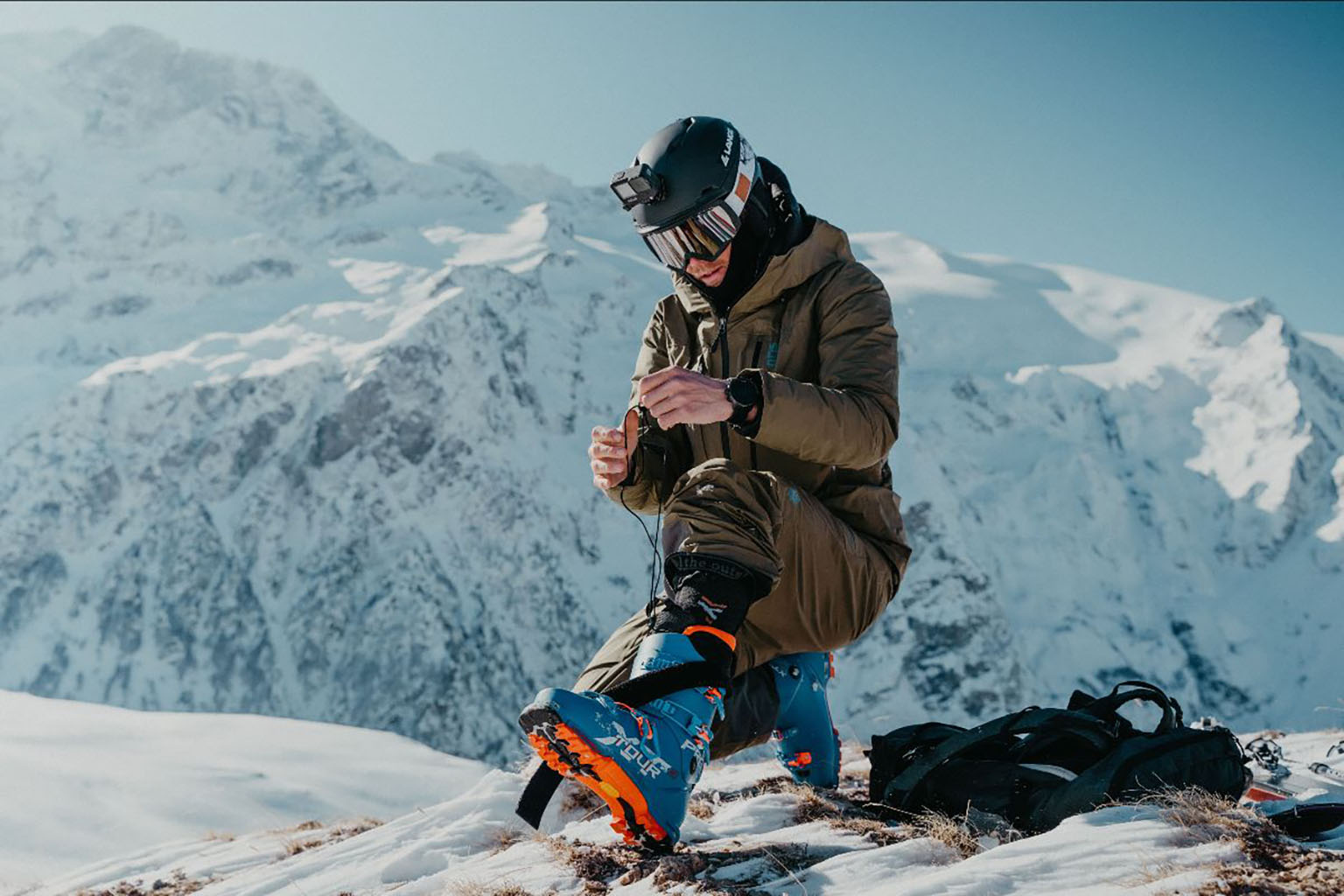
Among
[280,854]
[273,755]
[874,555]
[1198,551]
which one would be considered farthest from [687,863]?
[1198,551]

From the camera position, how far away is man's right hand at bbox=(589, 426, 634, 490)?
390 cm

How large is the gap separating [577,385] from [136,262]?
177ft

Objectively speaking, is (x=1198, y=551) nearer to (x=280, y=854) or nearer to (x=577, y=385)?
(x=577, y=385)

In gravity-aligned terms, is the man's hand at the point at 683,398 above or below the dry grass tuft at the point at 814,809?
above

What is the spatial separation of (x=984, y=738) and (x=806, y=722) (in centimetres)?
90

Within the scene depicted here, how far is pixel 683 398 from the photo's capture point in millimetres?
3174

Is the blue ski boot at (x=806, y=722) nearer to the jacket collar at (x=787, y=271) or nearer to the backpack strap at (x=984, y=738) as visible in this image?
the backpack strap at (x=984, y=738)

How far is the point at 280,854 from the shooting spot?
5090 mm

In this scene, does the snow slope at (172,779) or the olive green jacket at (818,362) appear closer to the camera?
the olive green jacket at (818,362)

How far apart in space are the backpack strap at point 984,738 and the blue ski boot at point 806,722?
63 cm

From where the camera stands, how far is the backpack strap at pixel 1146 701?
3574 mm

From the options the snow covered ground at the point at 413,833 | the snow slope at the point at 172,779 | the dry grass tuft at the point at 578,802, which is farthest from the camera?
the snow slope at the point at 172,779

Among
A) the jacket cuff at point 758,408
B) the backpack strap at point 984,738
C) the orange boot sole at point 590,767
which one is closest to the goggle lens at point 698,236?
the jacket cuff at point 758,408

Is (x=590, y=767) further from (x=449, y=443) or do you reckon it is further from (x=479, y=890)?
(x=449, y=443)
